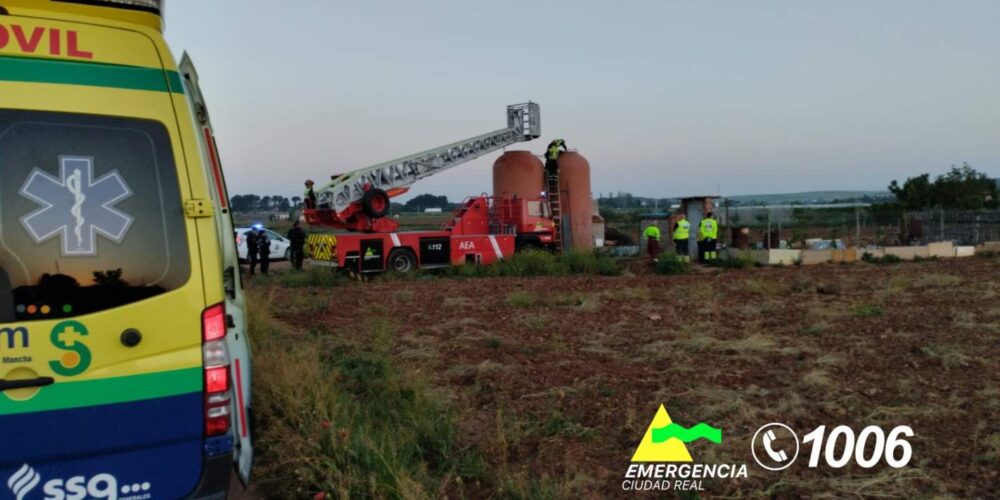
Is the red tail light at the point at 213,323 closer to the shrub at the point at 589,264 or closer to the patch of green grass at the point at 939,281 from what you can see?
the patch of green grass at the point at 939,281

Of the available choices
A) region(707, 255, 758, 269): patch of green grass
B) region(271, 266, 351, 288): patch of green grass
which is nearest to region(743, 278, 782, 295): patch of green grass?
region(707, 255, 758, 269): patch of green grass

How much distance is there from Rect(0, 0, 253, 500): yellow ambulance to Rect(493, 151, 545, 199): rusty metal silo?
1828 cm

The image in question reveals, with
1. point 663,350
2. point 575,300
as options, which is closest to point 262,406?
point 663,350

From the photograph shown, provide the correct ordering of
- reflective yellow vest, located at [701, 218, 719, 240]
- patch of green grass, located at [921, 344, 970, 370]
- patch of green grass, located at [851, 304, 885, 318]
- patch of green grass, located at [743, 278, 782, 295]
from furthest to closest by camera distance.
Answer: reflective yellow vest, located at [701, 218, 719, 240] < patch of green grass, located at [743, 278, 782, 295] < patch of green grass, located at [851, 304, 885, 318] < patch of green grass, located at [921, 344, 970, 370]

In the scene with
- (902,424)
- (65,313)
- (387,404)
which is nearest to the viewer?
(65,313)

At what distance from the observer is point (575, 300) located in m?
12.1

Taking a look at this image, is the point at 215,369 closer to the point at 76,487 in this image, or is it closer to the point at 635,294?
the point at 76,487

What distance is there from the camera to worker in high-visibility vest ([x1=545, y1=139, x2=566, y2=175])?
22.2m

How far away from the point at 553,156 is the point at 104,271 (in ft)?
65.2

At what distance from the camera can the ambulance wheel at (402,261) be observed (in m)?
17.6

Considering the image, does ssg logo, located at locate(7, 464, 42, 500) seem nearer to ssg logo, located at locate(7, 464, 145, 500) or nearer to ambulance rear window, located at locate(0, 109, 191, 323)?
ssg logo, located at locate(7, 464, 145, 500)

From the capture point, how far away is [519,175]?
70.3 ft

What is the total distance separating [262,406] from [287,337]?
11.5 ft

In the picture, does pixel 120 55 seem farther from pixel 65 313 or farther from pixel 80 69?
pixel 65 313
